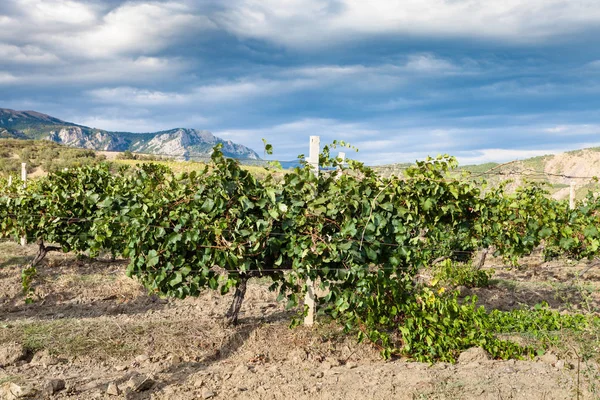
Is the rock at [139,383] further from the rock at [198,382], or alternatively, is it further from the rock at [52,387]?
the rock at [52,387]

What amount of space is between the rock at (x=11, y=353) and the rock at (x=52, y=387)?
1.20 meters

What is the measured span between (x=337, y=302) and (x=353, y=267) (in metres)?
0.39

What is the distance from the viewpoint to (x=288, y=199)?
15.4 feet

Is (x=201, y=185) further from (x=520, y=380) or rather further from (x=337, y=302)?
(x=520, y=380)

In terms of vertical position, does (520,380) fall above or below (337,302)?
below

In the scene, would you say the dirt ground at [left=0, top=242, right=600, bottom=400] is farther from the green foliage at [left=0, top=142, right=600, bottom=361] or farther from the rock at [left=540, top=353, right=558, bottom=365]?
the green foliage at [left=0, top=142, right=600, bottom=361]

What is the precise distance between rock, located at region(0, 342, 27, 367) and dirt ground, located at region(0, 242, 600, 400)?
0.03 m

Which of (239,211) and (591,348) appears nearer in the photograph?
(591,348)

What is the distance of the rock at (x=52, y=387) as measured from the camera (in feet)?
11.9

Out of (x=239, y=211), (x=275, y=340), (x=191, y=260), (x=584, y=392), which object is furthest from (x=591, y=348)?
(x=191, y=260)

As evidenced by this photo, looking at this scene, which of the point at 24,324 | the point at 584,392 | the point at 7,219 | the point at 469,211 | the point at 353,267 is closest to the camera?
the point at 584,392

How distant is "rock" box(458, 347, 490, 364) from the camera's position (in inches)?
168

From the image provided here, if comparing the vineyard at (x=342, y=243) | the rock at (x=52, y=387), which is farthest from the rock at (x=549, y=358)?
the rock at (x=52, y=387)

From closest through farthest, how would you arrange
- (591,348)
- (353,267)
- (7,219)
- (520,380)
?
(520,380) < (591,348) < (353,267) < (7,219)
